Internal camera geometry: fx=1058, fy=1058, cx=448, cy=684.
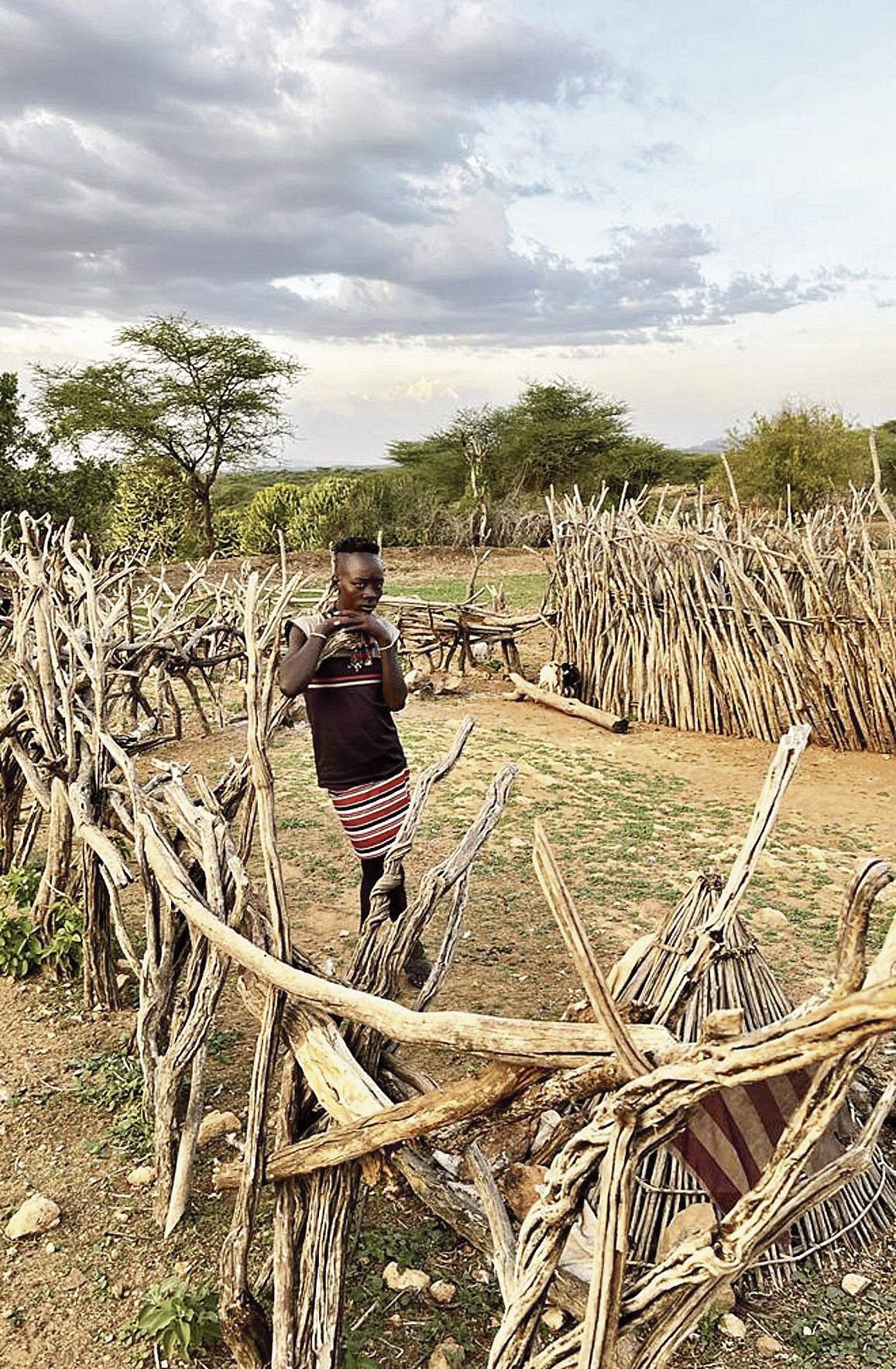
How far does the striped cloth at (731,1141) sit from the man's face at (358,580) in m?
1.63

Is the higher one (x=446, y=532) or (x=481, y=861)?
(x=446, y=532)

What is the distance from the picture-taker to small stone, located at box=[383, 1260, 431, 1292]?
2.33m

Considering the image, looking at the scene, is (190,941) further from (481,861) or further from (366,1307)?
(481,861)

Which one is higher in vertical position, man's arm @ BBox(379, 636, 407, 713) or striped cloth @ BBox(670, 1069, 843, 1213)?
man's arm @ BBox(379, 636, 407, 713)

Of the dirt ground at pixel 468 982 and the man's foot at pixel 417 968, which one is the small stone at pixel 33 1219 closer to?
the dirt ground at pixel 468 982

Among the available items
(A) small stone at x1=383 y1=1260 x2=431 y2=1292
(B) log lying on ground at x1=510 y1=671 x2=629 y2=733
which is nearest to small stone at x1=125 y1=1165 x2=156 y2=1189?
(A) small stone at x1=383 y1=1260 x2=431 y2=1292

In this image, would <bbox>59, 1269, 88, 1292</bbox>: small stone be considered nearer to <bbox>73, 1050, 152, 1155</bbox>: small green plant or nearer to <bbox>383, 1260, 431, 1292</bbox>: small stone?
<bbox>73, 1050, 152, 1155</bbox>: small green plant

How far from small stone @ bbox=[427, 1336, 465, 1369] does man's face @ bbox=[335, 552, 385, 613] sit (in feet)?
6.11

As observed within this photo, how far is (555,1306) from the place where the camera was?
7.11ft

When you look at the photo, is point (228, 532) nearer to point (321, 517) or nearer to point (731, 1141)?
point (321, 517)

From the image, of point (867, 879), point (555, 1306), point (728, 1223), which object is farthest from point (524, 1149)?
point (867, 879)

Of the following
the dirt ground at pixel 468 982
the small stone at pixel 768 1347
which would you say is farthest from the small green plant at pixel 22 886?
the small stone at pixel 768 1347

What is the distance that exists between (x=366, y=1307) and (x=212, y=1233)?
439mm

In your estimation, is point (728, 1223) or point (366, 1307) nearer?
point (728, 1223)
